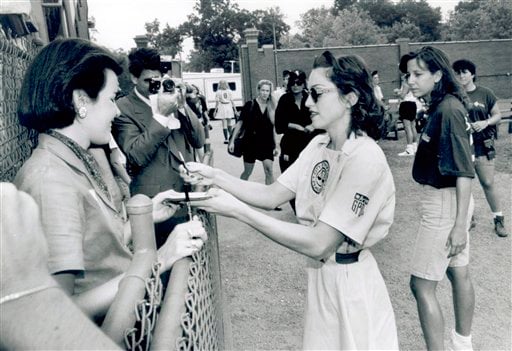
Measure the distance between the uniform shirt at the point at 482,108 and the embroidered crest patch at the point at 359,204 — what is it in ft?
16.5

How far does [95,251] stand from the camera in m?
1.67

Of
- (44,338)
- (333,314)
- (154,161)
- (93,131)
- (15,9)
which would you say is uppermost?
(15,9)

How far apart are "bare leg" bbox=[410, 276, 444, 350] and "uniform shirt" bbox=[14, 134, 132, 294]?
91.0 inches

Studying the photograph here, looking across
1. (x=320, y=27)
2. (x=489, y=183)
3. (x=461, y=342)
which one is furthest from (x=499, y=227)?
(x=320, y=27)

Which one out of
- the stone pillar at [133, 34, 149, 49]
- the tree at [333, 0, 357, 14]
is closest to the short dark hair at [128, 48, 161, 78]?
the stone pillar at [133, 34, 149, 49]

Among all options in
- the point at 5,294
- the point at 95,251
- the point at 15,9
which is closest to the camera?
the point at 5,294

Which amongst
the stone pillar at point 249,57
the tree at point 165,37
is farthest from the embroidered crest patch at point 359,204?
the tree at point 165,37

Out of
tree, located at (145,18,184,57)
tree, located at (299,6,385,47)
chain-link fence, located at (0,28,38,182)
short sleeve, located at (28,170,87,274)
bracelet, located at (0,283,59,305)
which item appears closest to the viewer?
bracelet, located at (0,283,59,305)

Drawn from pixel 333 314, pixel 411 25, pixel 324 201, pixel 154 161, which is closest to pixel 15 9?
pixel 324 201

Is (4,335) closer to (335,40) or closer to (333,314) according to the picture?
(333,314)

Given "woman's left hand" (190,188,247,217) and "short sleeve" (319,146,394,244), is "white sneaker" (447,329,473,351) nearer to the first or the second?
"short sleeve" (319,146,394,244)

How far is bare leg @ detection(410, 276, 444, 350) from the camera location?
339 cm

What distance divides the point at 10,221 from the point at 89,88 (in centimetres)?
121

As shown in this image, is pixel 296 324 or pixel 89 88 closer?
pixel 89 88
